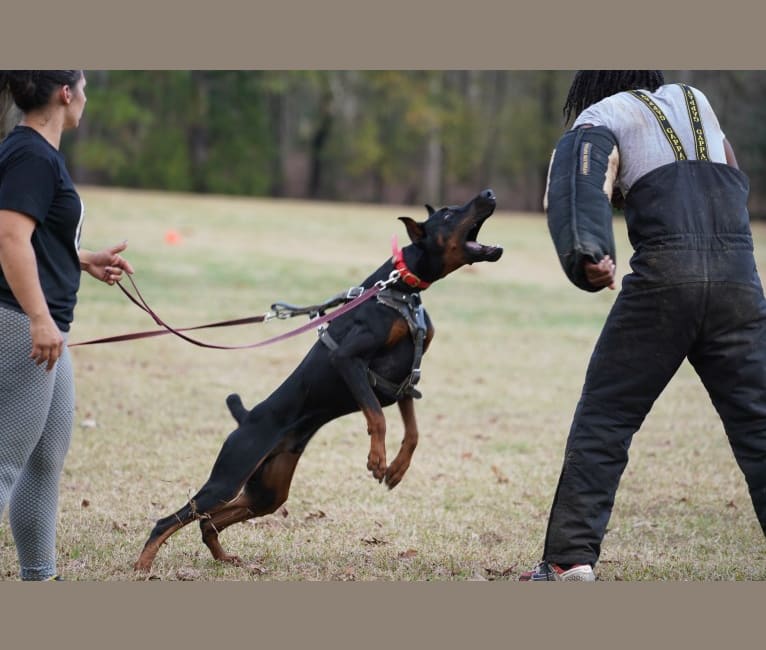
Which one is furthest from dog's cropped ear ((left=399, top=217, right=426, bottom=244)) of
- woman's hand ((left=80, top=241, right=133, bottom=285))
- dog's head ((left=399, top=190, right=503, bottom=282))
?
woman's hand ((left=80, top=241, right=133, bottom=285))

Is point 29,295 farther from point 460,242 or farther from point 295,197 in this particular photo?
point 295,197

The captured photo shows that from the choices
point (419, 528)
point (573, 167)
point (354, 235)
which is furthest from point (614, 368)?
point (354, 235)

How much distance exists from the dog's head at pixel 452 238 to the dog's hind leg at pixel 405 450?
1.99ft

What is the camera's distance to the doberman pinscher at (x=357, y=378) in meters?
4.81

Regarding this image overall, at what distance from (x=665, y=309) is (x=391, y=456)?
4.31m

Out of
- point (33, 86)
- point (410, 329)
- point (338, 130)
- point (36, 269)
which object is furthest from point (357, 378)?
point (338, 130)

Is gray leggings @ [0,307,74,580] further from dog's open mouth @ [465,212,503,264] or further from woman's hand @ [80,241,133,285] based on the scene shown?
dog's open mouth @ [465,212,503,264]

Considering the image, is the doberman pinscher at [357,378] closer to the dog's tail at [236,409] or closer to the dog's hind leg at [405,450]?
the dog's hind leg at [405,450]

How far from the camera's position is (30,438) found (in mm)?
4121

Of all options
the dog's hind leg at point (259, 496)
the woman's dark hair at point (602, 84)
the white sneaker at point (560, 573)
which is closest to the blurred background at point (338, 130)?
the woman's dark hair at point (602, 84)

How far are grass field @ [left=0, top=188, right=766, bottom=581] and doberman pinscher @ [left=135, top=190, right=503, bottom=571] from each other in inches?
14.6

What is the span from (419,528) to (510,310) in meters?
10.3

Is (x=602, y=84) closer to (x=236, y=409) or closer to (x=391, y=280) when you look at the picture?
(x=391, y=280)

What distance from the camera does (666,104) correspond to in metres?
4.36
